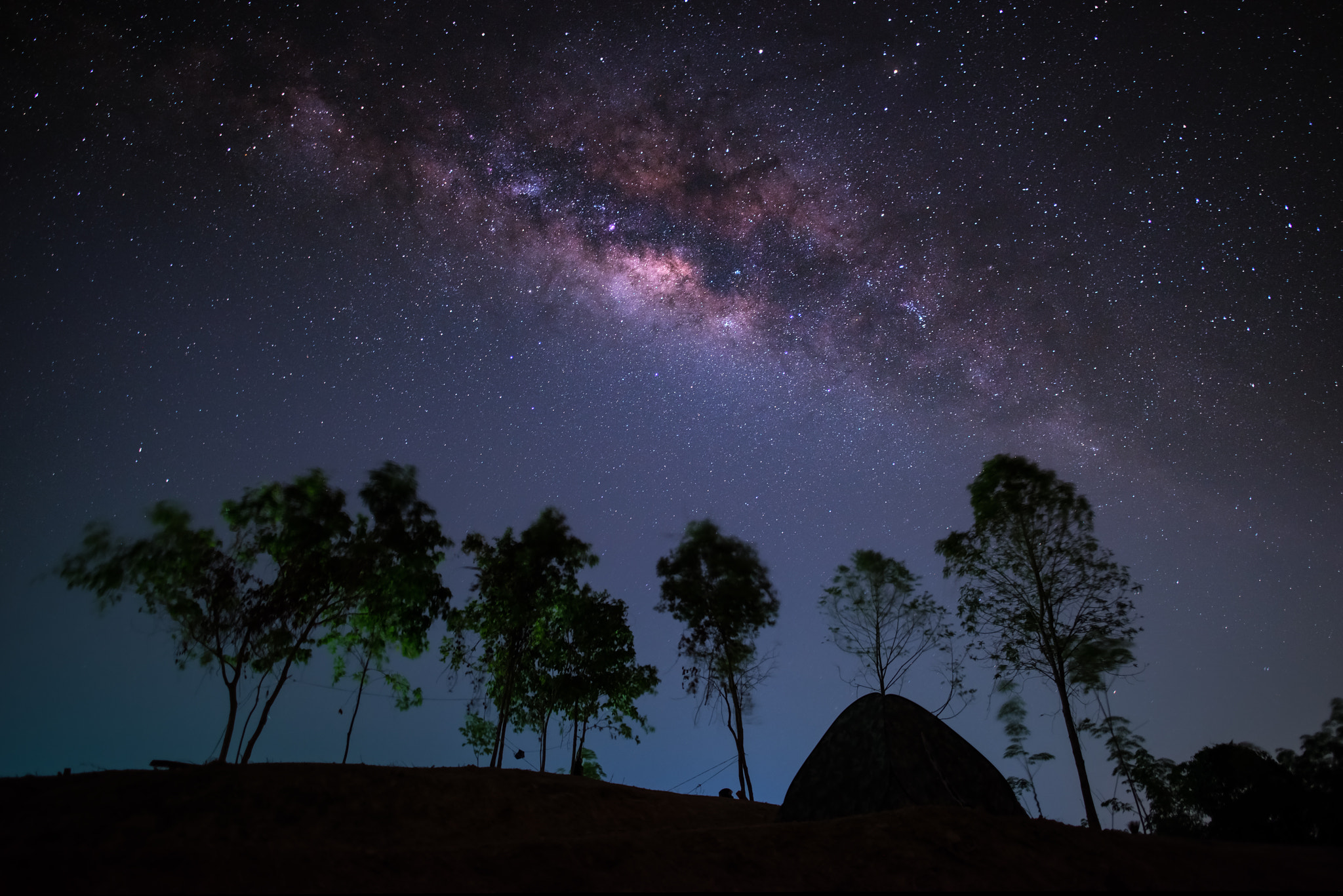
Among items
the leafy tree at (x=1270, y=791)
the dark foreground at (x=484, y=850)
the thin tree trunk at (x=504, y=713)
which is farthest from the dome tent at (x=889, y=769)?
the thin tree trunk at (x=504, y=713)

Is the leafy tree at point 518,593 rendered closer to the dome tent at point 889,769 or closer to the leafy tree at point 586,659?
the leafy tree at point 586,659

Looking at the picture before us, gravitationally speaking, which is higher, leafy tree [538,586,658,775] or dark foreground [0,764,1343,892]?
leafy tree [538,586,658,775]

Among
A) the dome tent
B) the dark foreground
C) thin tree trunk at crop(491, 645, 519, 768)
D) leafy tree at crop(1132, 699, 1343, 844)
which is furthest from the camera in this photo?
thin tree trunk at crop(491, 645, 519, 768)

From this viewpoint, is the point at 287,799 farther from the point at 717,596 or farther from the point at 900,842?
the point at 717,596

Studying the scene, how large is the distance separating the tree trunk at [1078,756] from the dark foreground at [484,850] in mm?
7387

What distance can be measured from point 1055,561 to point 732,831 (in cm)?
1758

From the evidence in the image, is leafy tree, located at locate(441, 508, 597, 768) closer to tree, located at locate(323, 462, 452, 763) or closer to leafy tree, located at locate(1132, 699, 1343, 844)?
tree, located at locate(323, 462, 452, 763)

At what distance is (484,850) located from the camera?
31.3 ft

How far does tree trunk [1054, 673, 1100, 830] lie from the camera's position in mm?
18016

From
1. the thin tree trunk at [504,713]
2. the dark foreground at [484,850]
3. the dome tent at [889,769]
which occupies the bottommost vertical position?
the dark foreground at [484,850]

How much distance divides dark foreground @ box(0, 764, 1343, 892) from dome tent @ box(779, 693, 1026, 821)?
2.43 meters

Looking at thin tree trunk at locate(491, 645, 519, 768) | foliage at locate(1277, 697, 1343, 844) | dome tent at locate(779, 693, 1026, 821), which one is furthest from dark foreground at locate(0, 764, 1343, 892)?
thin tree trunk at locate(491, 645, 519, 768)

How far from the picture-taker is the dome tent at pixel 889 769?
1299cm

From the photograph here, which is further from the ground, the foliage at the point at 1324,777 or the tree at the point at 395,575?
the tree at the point at 395,575
